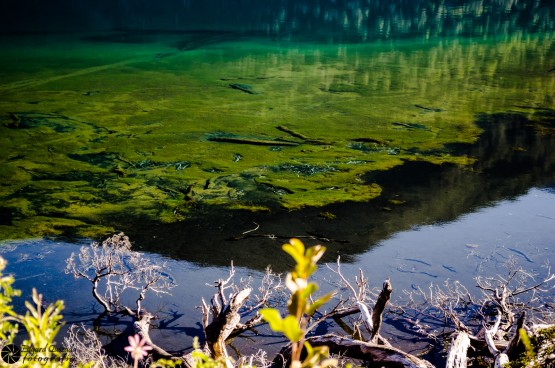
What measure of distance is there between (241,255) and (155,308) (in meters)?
1.20

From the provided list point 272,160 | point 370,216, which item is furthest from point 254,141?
point 370,216

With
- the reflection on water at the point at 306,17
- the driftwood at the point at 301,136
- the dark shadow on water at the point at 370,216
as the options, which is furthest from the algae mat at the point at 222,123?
the reflection on water at the point at 306,17

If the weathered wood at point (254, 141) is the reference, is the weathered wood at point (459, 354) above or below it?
above

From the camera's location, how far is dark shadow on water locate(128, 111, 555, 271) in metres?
6.33

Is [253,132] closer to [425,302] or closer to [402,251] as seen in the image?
[402,251]

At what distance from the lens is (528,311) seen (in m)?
5.03

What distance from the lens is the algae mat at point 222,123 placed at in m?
7.79

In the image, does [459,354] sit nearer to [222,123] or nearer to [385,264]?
[385,264]

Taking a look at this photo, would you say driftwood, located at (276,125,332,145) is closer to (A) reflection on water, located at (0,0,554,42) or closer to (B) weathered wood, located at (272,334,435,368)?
(B) weathered wood, located at (272,334,435,368)

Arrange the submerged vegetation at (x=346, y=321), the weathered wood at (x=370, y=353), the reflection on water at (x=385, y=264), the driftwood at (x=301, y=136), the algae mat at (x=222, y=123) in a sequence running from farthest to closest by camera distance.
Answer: the driftwood at (x=301, y=136) < the algae mat at (x=222, y=123) < the reflection on water at (x=385, y=264) < the submerged vegetation at (x=346, y=321) < the weathered wood at (x=370, y=353)

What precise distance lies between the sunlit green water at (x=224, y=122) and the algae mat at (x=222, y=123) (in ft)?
0.12

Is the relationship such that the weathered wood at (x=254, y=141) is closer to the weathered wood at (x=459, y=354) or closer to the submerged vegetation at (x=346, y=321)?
the submerged vegetation at (x=346, y=321)

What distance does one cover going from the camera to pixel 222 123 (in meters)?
11.4

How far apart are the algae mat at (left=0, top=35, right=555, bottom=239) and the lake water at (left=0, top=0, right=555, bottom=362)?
0.14 feet
